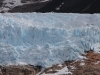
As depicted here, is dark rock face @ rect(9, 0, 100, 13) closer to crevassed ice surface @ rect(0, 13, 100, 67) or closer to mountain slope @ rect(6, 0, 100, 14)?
mountain slope @ rect(6, 0, 100, 14)

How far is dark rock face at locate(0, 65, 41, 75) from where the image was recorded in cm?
1639

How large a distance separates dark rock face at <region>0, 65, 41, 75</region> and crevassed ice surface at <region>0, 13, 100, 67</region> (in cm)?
26

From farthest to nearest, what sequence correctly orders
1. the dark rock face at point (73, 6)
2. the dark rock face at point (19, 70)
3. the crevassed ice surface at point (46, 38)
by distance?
the dark rock face at point (73, 6), the crevassed ice surface at point (46, 38), the dark rock face at point (19, 70)

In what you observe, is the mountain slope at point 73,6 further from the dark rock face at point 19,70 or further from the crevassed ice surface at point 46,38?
the dark rock face at point 19,70

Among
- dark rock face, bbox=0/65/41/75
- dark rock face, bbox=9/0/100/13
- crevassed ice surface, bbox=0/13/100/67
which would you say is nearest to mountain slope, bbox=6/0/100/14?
dark rock face, bbox=9/0/100/13

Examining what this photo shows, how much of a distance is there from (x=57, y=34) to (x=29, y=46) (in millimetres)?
1609

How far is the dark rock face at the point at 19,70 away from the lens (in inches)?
645

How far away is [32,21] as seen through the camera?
1977 cm

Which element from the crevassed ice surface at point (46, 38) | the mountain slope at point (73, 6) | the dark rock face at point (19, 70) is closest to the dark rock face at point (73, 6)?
the mountain slope at point (73, 6)

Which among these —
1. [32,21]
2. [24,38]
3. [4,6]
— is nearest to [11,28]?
[24,38]

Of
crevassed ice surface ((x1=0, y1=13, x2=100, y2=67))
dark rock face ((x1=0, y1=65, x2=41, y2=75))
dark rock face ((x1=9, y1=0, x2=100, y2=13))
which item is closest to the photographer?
dark rock face ((x1=0, y1=65, x2=41, y2=75))

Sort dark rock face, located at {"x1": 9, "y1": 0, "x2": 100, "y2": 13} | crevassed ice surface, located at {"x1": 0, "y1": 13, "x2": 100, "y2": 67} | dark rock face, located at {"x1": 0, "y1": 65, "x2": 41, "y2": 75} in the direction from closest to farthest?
dark rock face, located at {"x1": 0, "y1": 65, "x2": 41, "y2": 75}, crevassed ice surface, located at {"x1": 0, "y1": 13, "x2": 100, "y2": 67}, dark rock face, located at {"x1": 9, "y1": 0, "x2": 100, "y2": 13}

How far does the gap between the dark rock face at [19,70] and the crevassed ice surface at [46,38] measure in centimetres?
26

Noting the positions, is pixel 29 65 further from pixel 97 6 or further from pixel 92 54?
pixel 97 6
